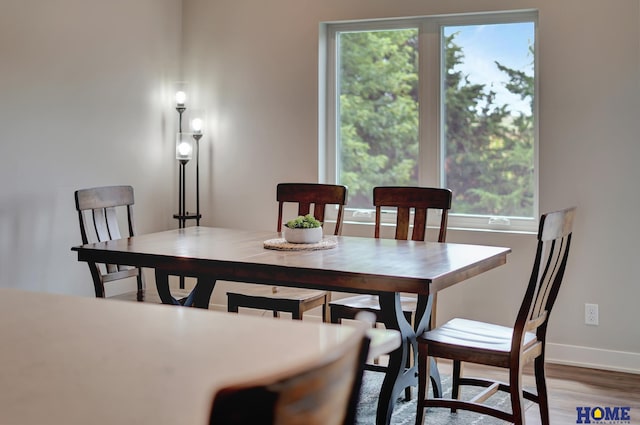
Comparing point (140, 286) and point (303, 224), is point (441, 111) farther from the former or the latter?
point (140, 286)

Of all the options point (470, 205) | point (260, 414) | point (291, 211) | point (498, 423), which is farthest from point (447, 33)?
point (260, 414)

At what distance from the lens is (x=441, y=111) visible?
4.39 metres

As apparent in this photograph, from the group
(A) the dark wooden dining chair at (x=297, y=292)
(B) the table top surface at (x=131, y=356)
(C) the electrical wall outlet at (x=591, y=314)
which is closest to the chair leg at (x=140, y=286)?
(A) the dark wooden dining chair at (x=297, y=292)

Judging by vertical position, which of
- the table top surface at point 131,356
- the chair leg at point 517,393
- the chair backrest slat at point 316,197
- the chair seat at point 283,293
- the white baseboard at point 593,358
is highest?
the chair backrest slat at point 316,197

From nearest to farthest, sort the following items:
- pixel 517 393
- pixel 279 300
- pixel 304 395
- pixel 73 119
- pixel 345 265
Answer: pixel 304 395, pixel 517 393, pixel 345 265, pixel 279 300, pixel 73 119

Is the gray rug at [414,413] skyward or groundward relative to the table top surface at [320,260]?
groundward

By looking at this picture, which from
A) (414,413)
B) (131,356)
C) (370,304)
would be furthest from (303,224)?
(131,356)

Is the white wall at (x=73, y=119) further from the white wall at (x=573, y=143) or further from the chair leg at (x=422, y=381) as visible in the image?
the chair leg at (x=422, y=381)

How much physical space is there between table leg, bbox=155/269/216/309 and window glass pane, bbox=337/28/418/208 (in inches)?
60.5

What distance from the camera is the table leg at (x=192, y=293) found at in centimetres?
333

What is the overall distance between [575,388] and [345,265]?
1673 millimetres

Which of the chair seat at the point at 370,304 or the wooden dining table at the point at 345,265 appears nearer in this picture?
the wooden dining table at the point at 345,265

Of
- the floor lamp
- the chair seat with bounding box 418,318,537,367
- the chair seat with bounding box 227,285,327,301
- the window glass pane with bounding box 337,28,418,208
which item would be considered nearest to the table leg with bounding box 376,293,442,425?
the chair seat with bounding box 418,318,537,367

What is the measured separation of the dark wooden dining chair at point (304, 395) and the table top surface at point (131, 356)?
0.09ft
